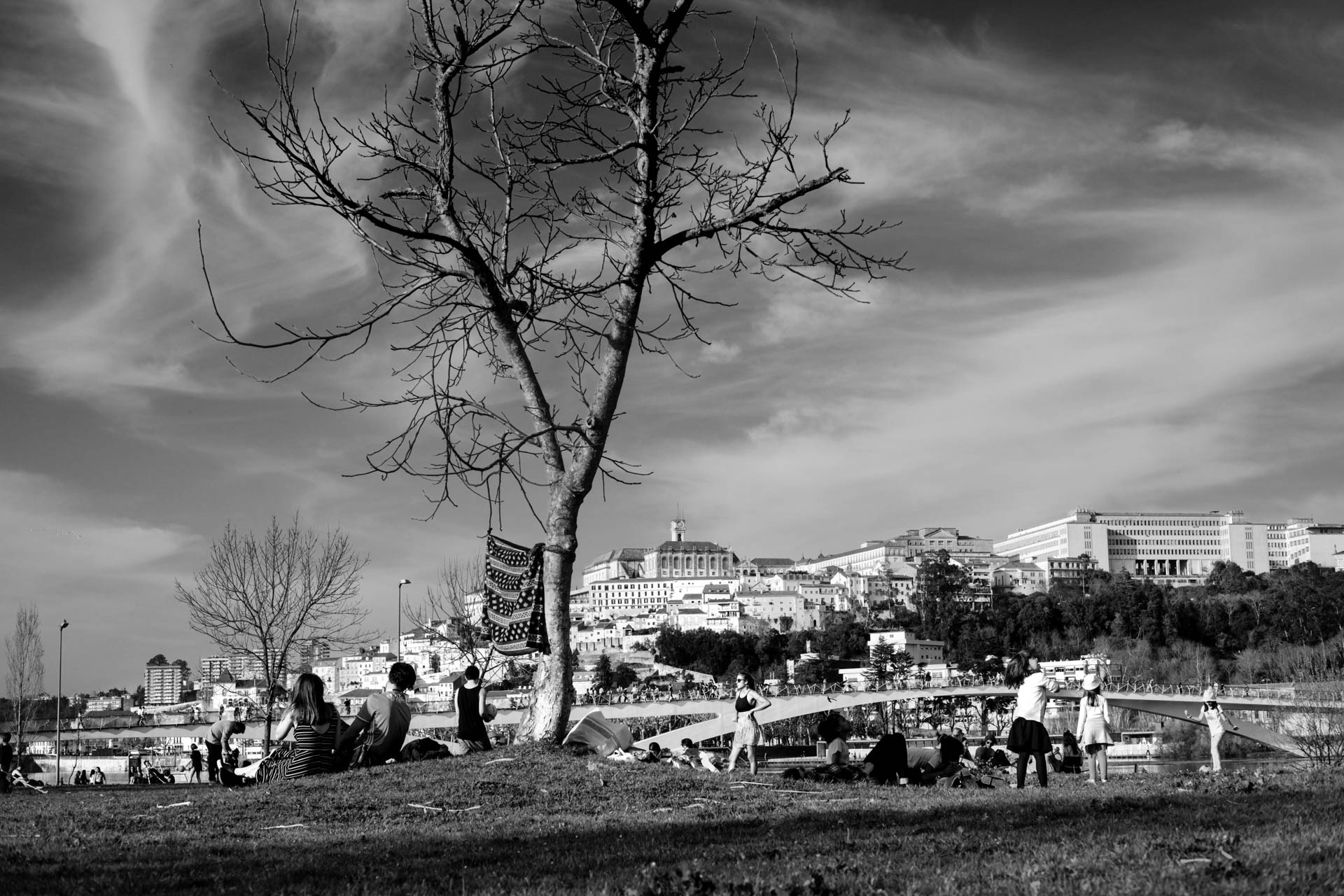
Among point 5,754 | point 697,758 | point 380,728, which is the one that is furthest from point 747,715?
point 5,754

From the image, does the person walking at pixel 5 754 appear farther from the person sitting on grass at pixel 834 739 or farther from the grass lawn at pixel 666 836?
the person sitting on grass at pixel 834 739

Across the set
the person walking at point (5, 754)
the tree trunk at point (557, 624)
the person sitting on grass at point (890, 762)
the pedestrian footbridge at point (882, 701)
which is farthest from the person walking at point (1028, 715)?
the pedestrian footbridge at point (882, 701)

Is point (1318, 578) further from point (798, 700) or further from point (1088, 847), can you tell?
point (1088, 847)

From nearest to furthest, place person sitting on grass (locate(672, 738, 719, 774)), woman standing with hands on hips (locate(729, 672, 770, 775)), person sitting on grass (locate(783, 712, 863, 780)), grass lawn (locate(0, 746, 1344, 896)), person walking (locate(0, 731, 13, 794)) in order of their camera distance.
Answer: grass lawn (locate(0, 746, 1344, 896))
person sitting on grass (locate(783, 712, 863, 780))
woman standing with hands on hips (locate(729, 672, 770, 775))
person sitting on grass (locate(672, 738, 719, 774))
person walking (locate(0, 731, 13, 794))

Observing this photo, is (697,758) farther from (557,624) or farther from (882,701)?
(882,701)

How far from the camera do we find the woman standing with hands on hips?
14.0 meters

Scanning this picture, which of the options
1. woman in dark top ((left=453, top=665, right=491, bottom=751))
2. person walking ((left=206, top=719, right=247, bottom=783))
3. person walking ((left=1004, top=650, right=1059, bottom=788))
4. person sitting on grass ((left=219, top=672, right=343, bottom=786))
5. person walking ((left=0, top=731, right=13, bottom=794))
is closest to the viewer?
person sitting on grass ((left=219, top=672, right=343, bottom=786))

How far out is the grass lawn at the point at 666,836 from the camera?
4395mm

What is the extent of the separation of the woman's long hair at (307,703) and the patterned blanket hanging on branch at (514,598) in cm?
153

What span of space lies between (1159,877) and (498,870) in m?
2.48

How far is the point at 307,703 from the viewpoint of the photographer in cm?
1006

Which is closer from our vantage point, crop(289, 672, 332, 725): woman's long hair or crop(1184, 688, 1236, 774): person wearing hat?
crop(289, 672, 332, 725): woman's long hair

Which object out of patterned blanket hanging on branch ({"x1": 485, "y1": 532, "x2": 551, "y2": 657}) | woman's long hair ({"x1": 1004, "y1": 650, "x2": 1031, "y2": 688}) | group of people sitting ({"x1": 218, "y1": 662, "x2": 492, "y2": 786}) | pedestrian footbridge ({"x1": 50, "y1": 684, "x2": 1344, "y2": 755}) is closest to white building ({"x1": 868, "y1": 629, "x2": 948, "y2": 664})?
pedestrian footbridge ({"x1": 50, "y1": 684, "x2": 1344, "y2": 755})

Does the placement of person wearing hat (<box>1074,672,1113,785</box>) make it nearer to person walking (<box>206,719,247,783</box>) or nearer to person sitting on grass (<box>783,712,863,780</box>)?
person sitting on grass (<box>783,712,863,780</box>)
